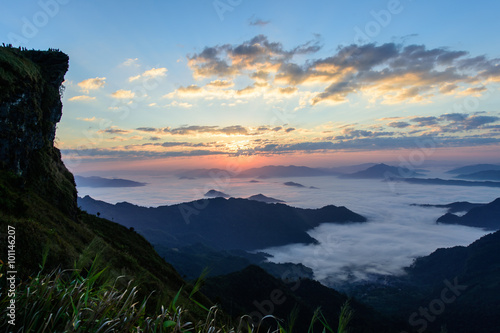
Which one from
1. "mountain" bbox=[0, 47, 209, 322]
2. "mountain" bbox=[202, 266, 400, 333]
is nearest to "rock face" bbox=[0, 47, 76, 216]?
"mountain" bbox=[0, 47, 209, 322]

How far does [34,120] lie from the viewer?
2852 cm

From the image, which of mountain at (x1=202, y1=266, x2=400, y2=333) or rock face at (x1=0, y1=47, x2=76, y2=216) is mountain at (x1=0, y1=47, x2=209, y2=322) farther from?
mountain at (x1=202, y1=266, x2=400, y2=333)

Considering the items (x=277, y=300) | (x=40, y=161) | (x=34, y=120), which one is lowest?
(x=277, y=300)

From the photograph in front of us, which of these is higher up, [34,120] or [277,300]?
[34,120]

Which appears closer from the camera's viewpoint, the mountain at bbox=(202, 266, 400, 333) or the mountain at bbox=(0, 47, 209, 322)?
the mountain at bbox=(0, 47, 209, 322)

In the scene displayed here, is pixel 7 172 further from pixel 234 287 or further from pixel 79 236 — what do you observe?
pixel 234 287

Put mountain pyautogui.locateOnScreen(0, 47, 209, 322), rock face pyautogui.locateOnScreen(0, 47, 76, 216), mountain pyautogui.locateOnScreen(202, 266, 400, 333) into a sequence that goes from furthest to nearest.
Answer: mountain pyautogui.locateOnScreen(202, 266, 400, 333) → rock face pyautogui.locateOnScreen(0, 47, 76, 216) → mountain pyautogui.locateOnScreen(0, 47, 209, 322)

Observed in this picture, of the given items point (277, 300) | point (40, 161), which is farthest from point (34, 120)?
point (277, 300)

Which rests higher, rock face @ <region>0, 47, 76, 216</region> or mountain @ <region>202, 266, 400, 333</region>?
rock face @ <region>0, 47, 76, 216</region>

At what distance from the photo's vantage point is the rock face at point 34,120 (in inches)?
947

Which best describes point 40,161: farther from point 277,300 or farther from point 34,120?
point 277,300

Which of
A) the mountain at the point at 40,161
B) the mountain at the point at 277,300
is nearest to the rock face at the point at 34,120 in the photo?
the mountain at the point at 40,161

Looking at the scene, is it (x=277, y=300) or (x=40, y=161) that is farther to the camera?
(x=277, y=300)

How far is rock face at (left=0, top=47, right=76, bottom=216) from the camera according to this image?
78.9ft
